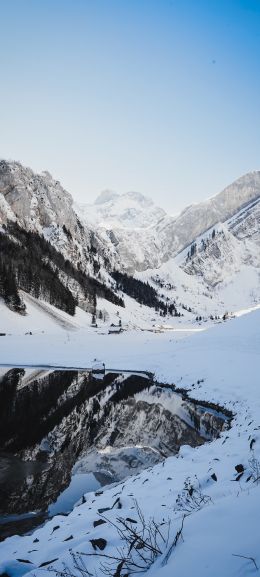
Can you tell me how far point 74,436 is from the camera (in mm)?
20938

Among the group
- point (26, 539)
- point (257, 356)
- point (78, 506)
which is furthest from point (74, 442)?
point (257, 356)

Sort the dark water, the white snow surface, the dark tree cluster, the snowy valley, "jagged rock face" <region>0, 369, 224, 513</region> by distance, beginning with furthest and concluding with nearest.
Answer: the dark tree cluster
"jagged rock face" <region>0, 369, 224, 513</region>
the dark water
the snowy valley
the white snow surface

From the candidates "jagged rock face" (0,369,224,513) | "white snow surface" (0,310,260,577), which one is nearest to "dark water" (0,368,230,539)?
"jagged rock face" (0,369,224,513)

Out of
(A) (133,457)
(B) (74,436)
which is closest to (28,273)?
(B) (74,436)

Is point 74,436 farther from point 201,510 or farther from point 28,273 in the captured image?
point 28,273

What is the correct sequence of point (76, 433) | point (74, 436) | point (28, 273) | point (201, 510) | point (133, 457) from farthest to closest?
point (28, 273) → point (76, 433) → point (74, 436) → point (133, 457) → point (201, 510)

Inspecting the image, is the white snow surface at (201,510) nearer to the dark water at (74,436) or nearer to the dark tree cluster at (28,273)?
the dark water at (74,436)

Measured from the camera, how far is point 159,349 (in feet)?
184

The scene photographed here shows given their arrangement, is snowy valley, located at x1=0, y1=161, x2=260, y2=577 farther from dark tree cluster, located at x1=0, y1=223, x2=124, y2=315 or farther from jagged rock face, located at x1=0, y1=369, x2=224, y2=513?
dark tree cluster, located at x1=0, y1=223, x2=124, y2=315

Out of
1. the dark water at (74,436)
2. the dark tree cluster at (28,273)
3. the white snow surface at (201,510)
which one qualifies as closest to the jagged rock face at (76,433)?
the dark water at (74,436)

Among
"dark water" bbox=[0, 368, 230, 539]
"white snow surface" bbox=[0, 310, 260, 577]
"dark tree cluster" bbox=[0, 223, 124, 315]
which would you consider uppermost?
"dark tree cluster" bbox=[0, 223, 124, 315]

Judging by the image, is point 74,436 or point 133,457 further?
point 74,436

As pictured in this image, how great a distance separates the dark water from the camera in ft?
44.8

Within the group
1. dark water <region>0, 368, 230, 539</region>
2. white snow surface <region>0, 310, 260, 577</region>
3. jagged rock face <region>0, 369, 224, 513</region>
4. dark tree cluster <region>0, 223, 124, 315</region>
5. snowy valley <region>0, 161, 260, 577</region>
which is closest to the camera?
white snow surface <region>0, 310, 260, 577</region>
